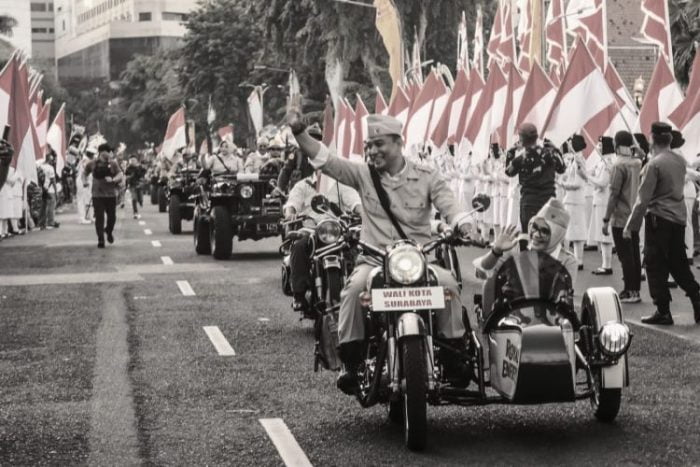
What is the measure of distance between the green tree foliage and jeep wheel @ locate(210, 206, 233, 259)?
24059 mm

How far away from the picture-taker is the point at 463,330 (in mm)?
8070

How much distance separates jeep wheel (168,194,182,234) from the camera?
32312mm

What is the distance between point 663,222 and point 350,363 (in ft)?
20.7

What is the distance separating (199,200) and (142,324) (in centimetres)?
1170

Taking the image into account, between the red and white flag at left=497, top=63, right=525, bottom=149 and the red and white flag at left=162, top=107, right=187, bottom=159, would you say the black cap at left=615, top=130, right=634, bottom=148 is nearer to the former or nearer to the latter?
the red and white flag at left=497, top=63, right=525, bottom=149

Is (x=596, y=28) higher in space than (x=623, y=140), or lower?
higher

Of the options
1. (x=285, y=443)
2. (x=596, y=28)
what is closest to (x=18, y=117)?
(x=596, y=28)

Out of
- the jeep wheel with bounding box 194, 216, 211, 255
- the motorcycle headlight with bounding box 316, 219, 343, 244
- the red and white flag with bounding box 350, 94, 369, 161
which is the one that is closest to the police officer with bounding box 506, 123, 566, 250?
the red and white flag with bounding box 350, 94, 369, 161

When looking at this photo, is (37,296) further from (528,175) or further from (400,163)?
(400,163)

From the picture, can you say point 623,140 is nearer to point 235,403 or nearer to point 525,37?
point 235,403

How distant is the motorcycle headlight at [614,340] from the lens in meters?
8.00

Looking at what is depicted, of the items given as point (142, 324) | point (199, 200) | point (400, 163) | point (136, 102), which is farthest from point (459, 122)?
point (136, 102)

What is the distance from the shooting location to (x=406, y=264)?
7785 millimetres

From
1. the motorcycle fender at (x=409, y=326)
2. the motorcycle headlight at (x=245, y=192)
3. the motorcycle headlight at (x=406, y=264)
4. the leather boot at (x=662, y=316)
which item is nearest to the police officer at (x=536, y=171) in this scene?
the leather boot at (x=662, y=316)
